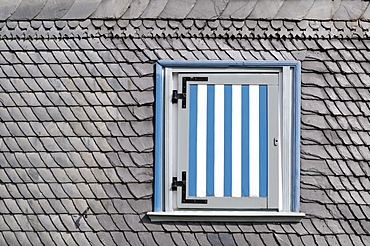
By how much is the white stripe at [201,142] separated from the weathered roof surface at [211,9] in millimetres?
707

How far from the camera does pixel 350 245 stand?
4.04m

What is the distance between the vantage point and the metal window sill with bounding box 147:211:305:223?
402 cm

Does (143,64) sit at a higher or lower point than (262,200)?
higher

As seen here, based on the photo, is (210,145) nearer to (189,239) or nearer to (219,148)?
(219,148)

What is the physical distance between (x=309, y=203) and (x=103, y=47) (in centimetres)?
221

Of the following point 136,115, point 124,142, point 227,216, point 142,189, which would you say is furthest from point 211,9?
point 227,216

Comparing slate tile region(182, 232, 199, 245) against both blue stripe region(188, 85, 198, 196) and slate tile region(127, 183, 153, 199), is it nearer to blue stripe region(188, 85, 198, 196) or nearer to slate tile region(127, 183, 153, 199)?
Answer: blue stripe region(188, 85, 198, 196)

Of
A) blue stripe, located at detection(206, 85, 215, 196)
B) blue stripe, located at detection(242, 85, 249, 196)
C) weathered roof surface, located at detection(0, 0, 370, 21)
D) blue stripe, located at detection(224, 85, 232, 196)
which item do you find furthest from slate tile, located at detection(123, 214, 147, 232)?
weathered roof surface, located at detection(0, 0, 370, 21)

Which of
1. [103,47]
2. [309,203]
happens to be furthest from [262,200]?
[103,47]

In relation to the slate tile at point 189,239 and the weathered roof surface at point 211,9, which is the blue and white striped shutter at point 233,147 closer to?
the slate tile at point 189,239

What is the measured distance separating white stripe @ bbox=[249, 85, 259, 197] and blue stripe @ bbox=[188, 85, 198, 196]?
0.46 metres

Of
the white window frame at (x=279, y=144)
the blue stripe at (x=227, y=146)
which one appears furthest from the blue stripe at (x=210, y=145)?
the white window frame at (x=279, y=144)

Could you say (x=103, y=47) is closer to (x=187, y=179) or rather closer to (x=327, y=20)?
(x=187, y=179)

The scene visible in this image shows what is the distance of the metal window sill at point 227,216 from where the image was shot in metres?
4.02
